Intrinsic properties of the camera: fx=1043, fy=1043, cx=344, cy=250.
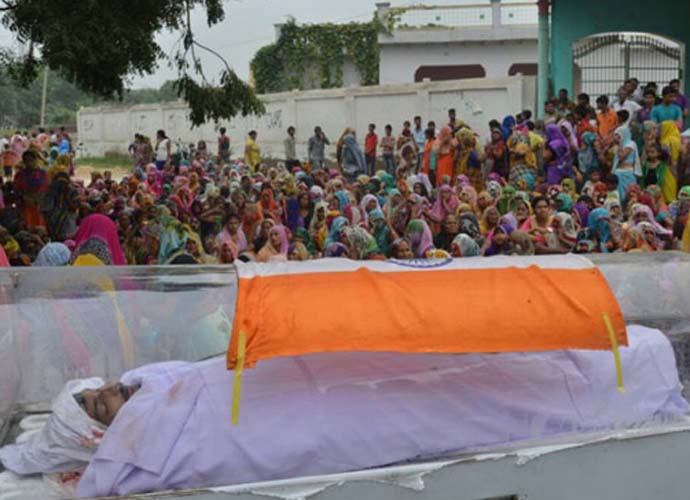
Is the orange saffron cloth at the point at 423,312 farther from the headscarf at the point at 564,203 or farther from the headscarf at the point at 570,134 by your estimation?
the headscarf at the point at 570,134

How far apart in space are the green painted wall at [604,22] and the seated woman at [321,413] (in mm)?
16754

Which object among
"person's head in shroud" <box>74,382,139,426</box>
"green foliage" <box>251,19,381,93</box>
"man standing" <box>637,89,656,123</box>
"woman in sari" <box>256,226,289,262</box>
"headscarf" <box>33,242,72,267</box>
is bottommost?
"person's head in shroud" <box>74,382,139,426</box>

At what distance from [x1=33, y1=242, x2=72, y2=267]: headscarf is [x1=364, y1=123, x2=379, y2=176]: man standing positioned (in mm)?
13643

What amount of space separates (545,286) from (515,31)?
3092 centimetres

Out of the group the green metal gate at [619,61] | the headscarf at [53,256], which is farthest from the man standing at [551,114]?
A: the headscarf at [53,256]

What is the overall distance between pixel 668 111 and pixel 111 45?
9396mm

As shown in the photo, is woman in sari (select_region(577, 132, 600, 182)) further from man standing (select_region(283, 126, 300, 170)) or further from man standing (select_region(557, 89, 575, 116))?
man standing (select_region(283, 126, 300, 170))

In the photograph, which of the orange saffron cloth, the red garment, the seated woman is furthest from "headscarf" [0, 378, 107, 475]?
the red garment

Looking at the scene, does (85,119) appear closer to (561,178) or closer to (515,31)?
(515,31)

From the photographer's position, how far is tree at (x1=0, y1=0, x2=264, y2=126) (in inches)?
348

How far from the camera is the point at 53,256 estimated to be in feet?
26.8

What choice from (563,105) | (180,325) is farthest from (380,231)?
(180,325)

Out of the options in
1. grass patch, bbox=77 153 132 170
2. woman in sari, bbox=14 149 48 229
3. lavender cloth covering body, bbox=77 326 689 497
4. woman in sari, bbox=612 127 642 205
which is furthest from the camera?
grass patch, bbox=77 153 132 170

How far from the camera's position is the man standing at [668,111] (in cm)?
1552
